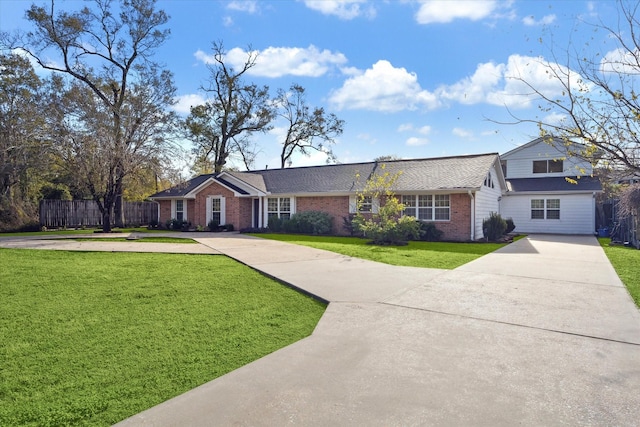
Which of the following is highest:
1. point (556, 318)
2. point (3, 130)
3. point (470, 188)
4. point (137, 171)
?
point (3, 130)

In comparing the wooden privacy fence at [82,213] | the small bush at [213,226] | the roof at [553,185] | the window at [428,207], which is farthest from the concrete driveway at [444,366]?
the wooden privacy fence at [82,213]

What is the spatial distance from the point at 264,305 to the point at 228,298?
764mm

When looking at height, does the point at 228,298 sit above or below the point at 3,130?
below

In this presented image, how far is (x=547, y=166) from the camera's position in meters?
23.6

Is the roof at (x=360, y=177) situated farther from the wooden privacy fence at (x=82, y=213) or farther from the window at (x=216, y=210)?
the wooden privacy fence at (x=82, y=213)

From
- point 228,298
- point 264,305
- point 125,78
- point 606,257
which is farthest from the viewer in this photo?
point 125,78

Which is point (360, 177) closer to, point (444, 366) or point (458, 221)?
point (458, 221)

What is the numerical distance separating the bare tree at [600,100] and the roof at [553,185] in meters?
16.9

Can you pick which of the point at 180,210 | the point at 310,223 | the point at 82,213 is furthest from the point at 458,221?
the point at 82,213

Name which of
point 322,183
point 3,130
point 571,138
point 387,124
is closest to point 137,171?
point 3,130

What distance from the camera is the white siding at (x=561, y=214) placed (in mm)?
20766

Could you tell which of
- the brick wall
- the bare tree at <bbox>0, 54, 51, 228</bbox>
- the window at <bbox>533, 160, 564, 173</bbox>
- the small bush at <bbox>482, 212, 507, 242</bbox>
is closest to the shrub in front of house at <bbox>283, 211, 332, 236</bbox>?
the brick wall

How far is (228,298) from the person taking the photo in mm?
6203

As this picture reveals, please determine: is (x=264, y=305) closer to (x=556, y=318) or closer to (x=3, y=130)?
(x=556, y=318)
